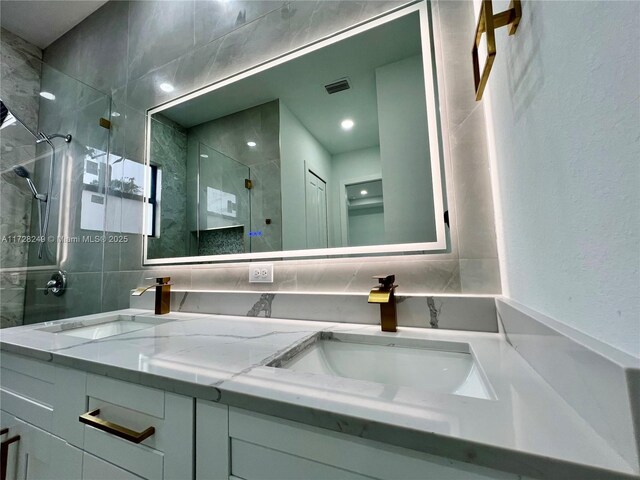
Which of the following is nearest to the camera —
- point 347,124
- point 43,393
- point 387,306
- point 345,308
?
point 43,393

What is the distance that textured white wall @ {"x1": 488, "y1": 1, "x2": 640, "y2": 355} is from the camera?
0.28 m

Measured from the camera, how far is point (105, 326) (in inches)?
49.6

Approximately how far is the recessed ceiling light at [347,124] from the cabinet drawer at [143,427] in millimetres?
966

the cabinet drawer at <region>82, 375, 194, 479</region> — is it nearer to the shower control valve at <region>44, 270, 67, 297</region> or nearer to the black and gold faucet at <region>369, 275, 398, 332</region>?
the black and gold faucet at <region>369, 275, 398, 332</region>

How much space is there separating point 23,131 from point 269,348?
2244 mm

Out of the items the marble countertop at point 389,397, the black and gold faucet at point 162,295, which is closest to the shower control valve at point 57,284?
the black and gold faucet at point 162,295

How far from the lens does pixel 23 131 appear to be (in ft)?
5.60

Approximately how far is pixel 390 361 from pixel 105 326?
4.28 feet

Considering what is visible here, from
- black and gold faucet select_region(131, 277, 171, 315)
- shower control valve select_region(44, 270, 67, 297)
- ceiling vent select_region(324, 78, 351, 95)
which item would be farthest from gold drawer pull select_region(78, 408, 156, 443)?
shower control valve select_region(44, 270, 67, 297)

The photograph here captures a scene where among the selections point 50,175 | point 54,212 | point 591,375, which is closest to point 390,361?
point 591,375

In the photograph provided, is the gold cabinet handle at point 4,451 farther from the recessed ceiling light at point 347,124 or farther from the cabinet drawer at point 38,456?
the recessed ceiling light at point 347,124

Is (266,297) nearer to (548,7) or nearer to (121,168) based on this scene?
(548,7)

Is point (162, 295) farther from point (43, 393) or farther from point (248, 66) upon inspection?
point (248, 66)

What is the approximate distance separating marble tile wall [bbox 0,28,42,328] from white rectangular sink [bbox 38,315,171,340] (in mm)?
810
